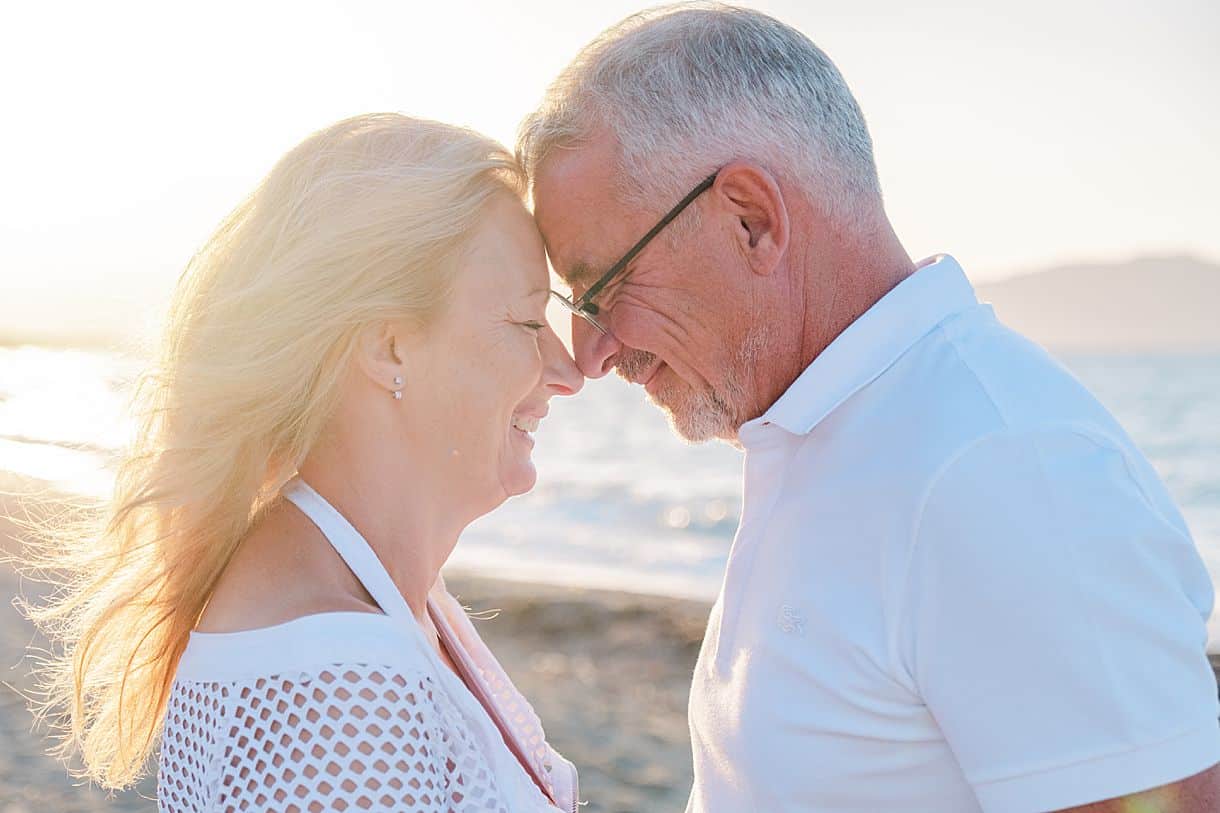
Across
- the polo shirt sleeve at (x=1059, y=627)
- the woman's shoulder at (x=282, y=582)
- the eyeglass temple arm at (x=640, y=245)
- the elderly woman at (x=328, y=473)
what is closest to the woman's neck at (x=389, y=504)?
the elderly woman at (x=328, y=473)

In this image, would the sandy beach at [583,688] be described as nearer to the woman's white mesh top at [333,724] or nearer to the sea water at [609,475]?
the sea water at [609,475]

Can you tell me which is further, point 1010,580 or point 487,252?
point 487,252

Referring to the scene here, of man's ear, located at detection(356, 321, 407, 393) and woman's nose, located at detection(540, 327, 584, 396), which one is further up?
man's ear, located at detection(356, 321, 407, 393)

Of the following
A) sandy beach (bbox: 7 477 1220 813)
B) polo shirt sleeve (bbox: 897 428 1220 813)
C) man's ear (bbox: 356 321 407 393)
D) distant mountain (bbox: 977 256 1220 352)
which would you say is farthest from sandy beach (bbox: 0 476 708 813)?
distant mountain (bbox: 977 256 1220 352)

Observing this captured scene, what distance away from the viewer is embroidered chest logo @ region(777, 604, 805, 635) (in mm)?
2316

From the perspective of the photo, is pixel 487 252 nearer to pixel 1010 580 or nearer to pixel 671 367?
pixel 671 367

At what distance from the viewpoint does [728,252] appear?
2.70 metres

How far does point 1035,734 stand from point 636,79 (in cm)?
165

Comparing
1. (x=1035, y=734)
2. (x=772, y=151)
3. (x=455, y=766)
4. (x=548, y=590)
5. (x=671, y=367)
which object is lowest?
(x=548, y=590)

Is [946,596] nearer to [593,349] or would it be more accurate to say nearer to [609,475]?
[593,349]

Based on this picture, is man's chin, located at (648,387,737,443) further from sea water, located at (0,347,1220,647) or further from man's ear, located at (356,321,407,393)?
sea water, located at (0,347,1220,647)

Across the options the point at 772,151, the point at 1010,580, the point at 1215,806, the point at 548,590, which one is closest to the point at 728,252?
the point at 772,151

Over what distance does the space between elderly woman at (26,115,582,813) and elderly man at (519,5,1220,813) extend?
0.31m

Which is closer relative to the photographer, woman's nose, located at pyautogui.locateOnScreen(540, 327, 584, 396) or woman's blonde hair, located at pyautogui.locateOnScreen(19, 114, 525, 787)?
woman's blonde hair, located at pyautogui.locateOnScreen(19, 114, 525, 787)
